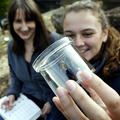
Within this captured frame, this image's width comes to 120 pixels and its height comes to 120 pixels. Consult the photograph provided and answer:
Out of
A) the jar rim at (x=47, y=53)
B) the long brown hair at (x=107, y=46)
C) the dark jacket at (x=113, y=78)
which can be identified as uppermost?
the jar rim at (x=47, y=53)

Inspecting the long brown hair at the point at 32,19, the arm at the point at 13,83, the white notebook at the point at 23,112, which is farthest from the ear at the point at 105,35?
the arm at the point at 13,83

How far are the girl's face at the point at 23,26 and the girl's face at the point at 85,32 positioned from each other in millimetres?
841

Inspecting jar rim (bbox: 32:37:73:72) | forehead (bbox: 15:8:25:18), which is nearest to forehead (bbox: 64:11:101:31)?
jar rim (bbox: 32:37:73:72)

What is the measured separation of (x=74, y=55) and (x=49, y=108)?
4.88 feet

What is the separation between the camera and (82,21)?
5.39 ft

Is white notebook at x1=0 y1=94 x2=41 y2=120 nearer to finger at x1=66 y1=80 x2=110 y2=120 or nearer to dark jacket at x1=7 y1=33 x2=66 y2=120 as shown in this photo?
dark jacket at x1=7 y1=33 x2=66 y2=120

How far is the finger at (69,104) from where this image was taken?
34.2 inches

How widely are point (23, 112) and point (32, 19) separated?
3.34 feet

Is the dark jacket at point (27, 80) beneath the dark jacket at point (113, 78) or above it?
beneath

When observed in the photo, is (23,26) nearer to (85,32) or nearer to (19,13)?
(19,13)

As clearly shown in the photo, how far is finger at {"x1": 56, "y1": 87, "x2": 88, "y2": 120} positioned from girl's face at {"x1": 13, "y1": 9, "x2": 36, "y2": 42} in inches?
65.3

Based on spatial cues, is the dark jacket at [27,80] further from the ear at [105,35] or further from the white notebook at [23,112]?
the ear at [105,35]

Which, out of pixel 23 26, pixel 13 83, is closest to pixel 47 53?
pixel 23 26

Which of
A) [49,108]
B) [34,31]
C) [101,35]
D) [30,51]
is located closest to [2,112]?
[49,108]
